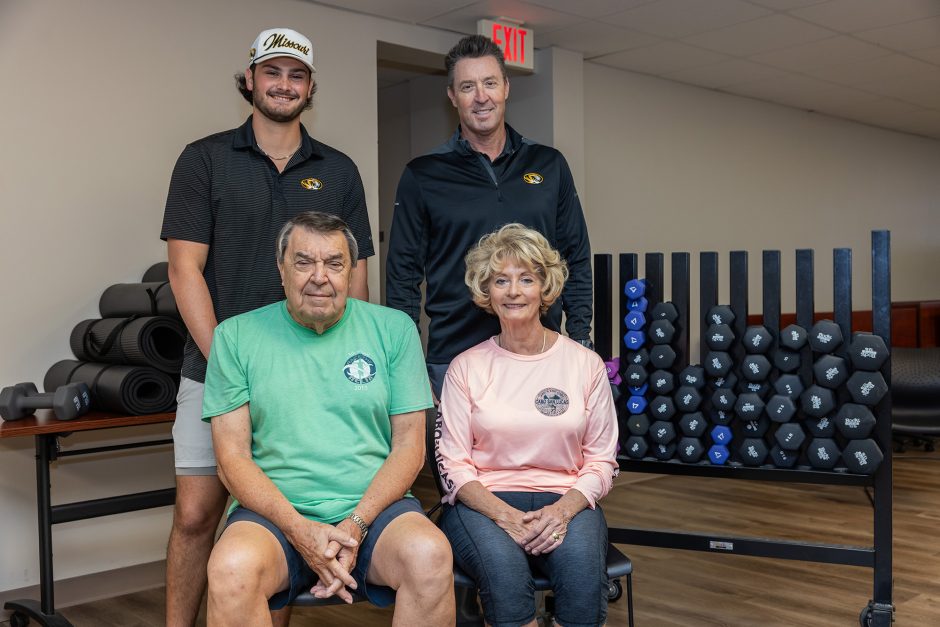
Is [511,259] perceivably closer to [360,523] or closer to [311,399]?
[311,399]

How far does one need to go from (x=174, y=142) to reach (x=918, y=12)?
387 centimetres

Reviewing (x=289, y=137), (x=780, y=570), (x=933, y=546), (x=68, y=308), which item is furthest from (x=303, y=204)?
(x=933, y=546)

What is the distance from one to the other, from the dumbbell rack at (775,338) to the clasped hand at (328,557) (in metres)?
1.33

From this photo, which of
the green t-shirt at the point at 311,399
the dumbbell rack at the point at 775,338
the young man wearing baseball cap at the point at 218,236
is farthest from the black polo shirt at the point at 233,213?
the dumbbell rack at the point at 775,338

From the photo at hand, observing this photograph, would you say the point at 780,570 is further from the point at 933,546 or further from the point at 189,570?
the point at 189,570

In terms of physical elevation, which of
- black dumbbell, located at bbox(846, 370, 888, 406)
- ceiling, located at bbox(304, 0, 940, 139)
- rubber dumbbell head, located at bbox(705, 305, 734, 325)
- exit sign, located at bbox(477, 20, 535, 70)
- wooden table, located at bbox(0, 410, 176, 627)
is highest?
ceiling, located at bbox(304, 0, 940, 139)

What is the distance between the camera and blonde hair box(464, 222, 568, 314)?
2365mm

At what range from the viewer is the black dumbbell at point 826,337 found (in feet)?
9.22

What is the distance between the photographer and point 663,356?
306 centimetres

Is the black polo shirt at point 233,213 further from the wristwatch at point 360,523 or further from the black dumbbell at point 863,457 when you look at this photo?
the black dumbbell at point 863,457

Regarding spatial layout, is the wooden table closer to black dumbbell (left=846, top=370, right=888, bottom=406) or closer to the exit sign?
black dumbbell (left=846, top=370, right=888, bottom=406)

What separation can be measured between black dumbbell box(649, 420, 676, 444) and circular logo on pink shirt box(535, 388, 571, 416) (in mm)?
847

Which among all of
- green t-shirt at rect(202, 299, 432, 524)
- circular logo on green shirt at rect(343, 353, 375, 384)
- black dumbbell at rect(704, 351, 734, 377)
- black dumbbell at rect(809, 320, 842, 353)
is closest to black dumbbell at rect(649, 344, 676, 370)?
black dumbbell at rect(704, 351, 734, 377)

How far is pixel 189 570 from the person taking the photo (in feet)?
8.03
